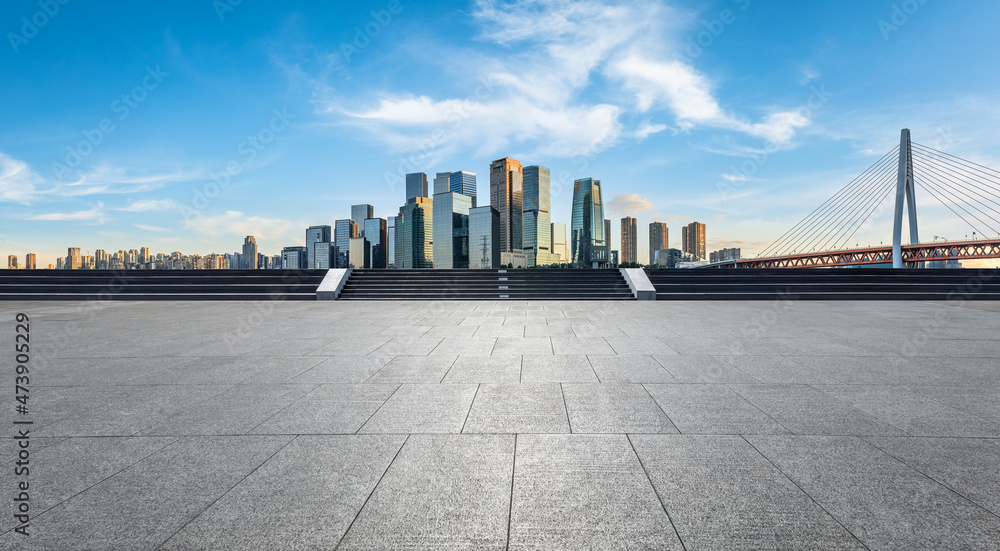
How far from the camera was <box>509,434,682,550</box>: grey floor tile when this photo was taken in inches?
105

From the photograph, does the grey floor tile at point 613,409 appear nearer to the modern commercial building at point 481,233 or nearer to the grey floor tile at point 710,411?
the grey floor tile at point 710,411

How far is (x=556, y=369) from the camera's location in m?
6.86

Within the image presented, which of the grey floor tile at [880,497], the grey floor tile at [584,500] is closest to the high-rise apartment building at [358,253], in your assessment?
the grey floor tile at [584,500]

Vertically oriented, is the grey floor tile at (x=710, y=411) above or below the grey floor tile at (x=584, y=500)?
above

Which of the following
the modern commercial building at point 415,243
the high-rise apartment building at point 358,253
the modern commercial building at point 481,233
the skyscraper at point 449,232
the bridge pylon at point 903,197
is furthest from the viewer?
the modern commercial building at point 415,243

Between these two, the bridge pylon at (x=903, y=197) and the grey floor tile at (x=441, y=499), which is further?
the bridge pylon at (x=903, y=197)

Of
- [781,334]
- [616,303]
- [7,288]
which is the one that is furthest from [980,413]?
[7,288]

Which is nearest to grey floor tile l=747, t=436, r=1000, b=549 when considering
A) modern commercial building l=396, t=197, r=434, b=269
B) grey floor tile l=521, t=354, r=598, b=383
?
grey floor tile l=521, t=354, r=598, b=383

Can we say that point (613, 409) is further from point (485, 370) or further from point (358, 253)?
point (358, 253)

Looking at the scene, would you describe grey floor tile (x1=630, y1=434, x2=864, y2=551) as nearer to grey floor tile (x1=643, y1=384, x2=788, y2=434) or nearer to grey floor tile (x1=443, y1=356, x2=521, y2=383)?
grey floor tile (x1=643, y1=384, x2=788, y2=434)

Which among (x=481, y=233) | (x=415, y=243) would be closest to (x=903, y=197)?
(x=481, y=233)

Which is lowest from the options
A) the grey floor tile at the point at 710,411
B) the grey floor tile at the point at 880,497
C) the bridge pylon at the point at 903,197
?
the grey floor tile at the point at 880,497

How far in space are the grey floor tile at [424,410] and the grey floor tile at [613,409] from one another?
1.23 metres

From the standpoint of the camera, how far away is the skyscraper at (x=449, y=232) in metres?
168
